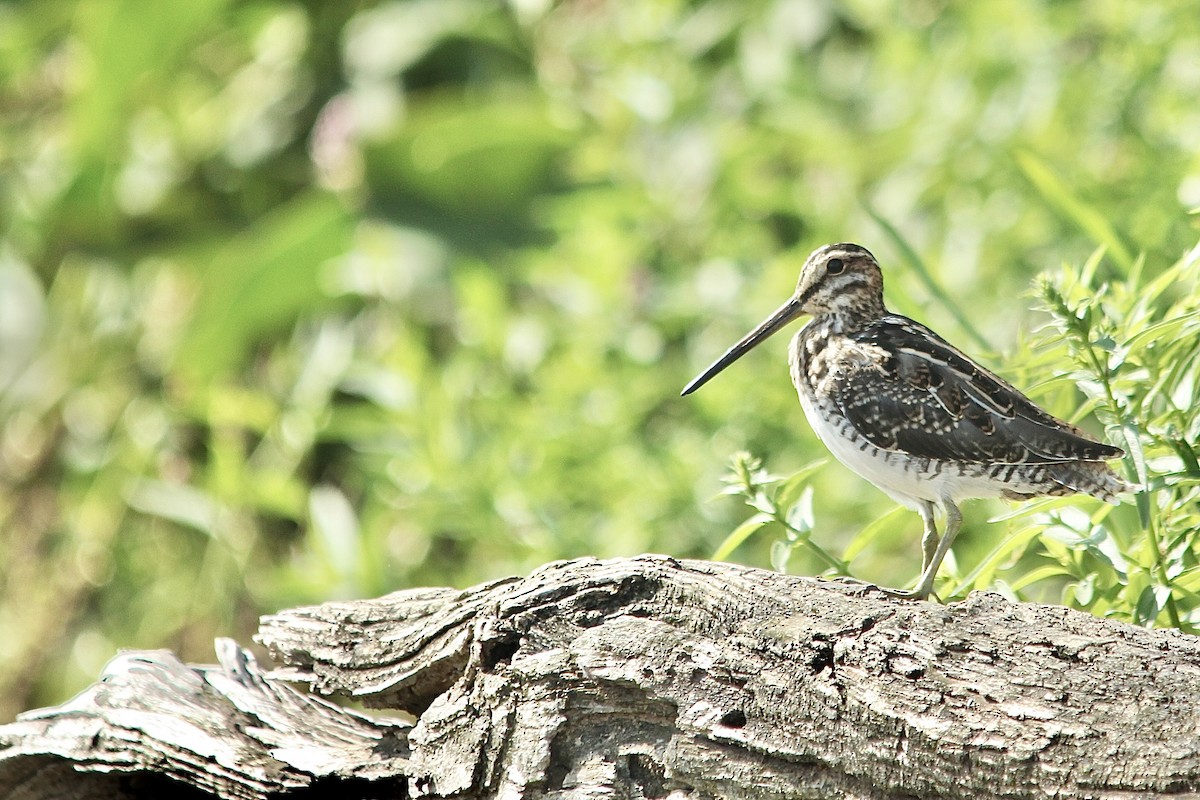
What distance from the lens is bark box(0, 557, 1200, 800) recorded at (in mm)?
1729

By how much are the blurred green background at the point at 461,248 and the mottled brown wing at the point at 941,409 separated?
354 mm

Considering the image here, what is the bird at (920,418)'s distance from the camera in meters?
2.31

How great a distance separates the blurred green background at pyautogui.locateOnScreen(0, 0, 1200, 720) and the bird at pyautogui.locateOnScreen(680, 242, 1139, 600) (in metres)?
0.21

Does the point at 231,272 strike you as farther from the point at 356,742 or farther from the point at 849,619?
the point at 849,619

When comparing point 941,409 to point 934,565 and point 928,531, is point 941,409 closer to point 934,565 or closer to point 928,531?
point 928,531

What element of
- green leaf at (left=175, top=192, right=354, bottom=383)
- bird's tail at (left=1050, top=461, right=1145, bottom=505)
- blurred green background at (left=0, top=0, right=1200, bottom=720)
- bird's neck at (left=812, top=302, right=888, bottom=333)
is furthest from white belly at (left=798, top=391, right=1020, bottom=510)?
green leaf at (left=175, top=192, right=354, bottom=383)

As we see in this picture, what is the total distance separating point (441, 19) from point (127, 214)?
1636 millimetres

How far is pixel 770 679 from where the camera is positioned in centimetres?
191

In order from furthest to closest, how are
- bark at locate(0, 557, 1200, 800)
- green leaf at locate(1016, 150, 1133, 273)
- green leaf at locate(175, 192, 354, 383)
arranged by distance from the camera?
green leaf at locate(175, 192, 354, 383)
green leaf at locate(1016, 150, 1133, 273)
bark at locate(0, 557, 1200, 800)

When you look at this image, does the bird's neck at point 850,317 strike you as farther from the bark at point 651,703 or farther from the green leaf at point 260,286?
the green leaf at point 260,286

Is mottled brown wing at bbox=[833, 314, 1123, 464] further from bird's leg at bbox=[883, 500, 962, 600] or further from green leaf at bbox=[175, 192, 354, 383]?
green leaf at bbox=[175, 192, 354, 383]

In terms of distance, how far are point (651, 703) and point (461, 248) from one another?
14.0 feet

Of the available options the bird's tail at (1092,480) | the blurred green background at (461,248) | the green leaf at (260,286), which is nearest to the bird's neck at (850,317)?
the blurred green background at (461,248)

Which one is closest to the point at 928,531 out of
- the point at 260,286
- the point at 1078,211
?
the point at 1078,211
